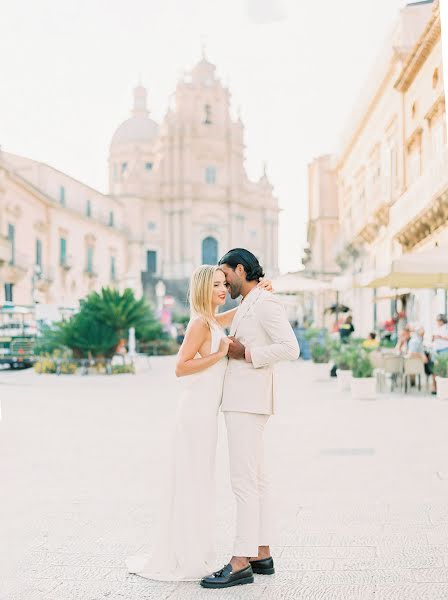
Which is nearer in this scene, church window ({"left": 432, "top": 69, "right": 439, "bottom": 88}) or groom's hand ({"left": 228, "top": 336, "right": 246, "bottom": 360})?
groom's hand ({"left": 228, "top": 336, "right": 246, "bottom": 360})

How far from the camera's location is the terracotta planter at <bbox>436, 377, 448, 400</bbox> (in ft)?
37.0

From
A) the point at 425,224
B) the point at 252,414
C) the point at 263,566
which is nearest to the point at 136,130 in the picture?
the point at 425,224

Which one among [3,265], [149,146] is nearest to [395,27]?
[3,265]

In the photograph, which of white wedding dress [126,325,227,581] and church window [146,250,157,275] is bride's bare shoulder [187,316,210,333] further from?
church window [146,250,157,275]

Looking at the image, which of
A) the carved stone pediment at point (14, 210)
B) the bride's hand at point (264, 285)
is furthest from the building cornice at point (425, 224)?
the carved stone pediment at point (14, 210)

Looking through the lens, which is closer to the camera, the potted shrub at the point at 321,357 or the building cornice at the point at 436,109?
the potted shrub at the point at 321,357

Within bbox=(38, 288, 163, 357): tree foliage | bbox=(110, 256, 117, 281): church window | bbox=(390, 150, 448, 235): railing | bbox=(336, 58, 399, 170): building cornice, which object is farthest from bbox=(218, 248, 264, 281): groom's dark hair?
bbox=(110, 256, 117, 281): church window

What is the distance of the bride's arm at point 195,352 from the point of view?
3824 mm

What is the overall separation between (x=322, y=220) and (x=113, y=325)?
29.0 m

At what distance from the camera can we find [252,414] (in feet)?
12.5

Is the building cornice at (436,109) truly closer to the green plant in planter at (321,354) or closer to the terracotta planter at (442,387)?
the green plant in planter at (321,354)

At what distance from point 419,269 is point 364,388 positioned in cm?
180

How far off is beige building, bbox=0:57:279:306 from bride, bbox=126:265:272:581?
4561 centimetres

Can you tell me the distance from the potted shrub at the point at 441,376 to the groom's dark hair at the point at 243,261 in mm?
7832
